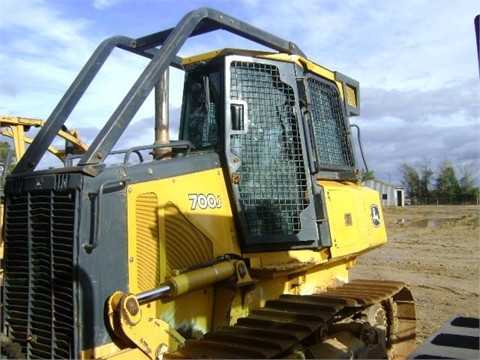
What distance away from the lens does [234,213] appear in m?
4.23

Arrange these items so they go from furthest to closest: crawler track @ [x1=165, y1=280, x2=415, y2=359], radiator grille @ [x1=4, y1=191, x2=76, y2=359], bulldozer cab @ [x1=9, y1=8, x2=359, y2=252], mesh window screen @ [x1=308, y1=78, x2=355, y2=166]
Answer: mesh window screen @ [x1=308, y1=78, x2=355, y2=166]
bulldozer cab @ [x1=9, y1=8, x2=359, y2=252]
crawler track @ [x1=165, y1=280, x2=415, y2=359]
radiator grille @ [x1=4, y1=191, x2=76, y2=359]

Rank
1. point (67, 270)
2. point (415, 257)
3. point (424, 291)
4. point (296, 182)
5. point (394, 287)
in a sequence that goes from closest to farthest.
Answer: point (67, 270) → point (296, 182) → point (394, 287) → point (424, 291) → point (415, 257)

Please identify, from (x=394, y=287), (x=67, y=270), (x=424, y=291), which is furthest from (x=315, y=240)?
(x=424, y=291)

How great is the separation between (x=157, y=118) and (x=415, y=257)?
1286 cm

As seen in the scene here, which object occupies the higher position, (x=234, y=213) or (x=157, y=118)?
(x=157, y=118)

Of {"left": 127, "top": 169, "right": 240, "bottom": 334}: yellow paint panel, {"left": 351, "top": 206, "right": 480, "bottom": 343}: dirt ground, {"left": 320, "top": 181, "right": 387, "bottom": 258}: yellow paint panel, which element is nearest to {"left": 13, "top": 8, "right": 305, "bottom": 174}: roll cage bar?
{"left": 127, "top": 169, "right": 240, "bottom": 334}: yellow paint panel

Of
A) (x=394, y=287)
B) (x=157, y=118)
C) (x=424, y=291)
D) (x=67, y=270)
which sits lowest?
(x=424, y=291)

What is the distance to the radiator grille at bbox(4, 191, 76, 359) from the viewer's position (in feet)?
11.0

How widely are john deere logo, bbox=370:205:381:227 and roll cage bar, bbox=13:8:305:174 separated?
165cm

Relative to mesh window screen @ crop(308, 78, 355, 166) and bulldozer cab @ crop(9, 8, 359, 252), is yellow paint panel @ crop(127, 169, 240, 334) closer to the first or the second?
bulldozer cab @ crop(9, 8, 359, 252)

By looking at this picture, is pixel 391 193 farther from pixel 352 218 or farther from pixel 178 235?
pixel 178 235

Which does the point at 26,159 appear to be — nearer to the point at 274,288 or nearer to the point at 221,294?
the point at 221,294

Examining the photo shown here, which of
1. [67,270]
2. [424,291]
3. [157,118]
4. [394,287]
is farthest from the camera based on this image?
[424,291]

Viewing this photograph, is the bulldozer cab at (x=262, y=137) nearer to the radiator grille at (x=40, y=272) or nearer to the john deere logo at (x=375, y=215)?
the john deere logo at (x=375, y=215)
